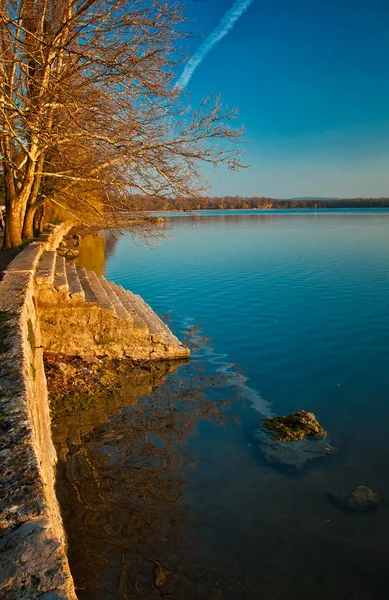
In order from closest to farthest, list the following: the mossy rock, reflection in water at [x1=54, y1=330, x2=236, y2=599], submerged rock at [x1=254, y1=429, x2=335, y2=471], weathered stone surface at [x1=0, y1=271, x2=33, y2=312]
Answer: reflection in water at [x1=54, y1=330, x2=236, y2=599] → weathered stone surface at [x1=0, y1=271, x2=33, y2=312] → submerged rock at [x1=254, y1=429, x2=335, y2=471] → the mossy rock

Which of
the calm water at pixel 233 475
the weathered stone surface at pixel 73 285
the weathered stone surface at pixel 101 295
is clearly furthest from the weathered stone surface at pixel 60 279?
the calm water at pixel 233 475

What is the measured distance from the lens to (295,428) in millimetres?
7141

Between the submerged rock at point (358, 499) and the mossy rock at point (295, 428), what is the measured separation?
135 centimetres

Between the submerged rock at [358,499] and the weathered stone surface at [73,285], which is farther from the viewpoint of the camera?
the weathered stone surface at [73,285]

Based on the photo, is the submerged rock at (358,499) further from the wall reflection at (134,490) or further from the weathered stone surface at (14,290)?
the weathered stone surface at (14,290)

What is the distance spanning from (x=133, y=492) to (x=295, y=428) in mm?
2990

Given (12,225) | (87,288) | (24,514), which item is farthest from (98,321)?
(24,514)

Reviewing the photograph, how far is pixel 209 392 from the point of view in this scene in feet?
29.7

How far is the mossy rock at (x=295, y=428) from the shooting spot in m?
7.02

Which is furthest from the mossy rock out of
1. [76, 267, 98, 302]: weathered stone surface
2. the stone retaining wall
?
[76, 267, 98, 302]: weathered stone surface

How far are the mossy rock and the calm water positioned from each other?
33 cm

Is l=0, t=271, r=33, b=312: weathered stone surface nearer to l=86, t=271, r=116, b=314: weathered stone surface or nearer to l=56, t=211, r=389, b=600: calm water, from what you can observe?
l=56, t=211, r=389, b=600: calm water

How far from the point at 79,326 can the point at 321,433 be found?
19.0 feet

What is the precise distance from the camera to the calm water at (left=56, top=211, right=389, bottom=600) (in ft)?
14.4
